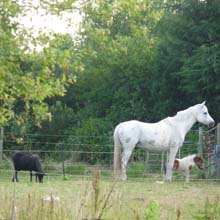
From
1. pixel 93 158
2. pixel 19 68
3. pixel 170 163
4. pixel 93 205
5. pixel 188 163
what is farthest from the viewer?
pixel 93 158

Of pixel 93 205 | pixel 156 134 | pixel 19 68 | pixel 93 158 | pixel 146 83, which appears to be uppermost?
pixel 146 83

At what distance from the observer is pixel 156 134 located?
14234mm

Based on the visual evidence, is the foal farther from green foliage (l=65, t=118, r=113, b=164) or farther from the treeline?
the treeline

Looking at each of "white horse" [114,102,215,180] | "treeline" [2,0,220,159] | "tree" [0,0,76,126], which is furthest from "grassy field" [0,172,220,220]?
"treeline" [2,0,220,159]

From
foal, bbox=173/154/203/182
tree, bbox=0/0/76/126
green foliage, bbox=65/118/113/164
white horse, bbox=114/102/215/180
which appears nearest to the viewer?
tree, bbox=0/0/76/126

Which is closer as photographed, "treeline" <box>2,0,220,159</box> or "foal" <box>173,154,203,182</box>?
"foal" <box>173,154,203,182</box>

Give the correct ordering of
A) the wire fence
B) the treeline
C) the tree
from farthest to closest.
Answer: the treeline < the wire fence < the tree

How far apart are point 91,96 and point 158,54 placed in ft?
10.3

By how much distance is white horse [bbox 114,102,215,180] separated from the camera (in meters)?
14.1

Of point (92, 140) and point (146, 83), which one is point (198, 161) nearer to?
point (92, 140)

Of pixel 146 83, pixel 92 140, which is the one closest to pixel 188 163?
pixel 92 140

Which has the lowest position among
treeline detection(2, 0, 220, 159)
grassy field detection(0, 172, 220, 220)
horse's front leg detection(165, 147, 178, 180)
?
grassy field detection(0, 172, 220, 220)

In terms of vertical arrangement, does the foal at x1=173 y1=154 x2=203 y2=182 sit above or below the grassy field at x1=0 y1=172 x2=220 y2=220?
above

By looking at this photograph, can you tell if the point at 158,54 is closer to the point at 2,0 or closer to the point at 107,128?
the point at 107,128
